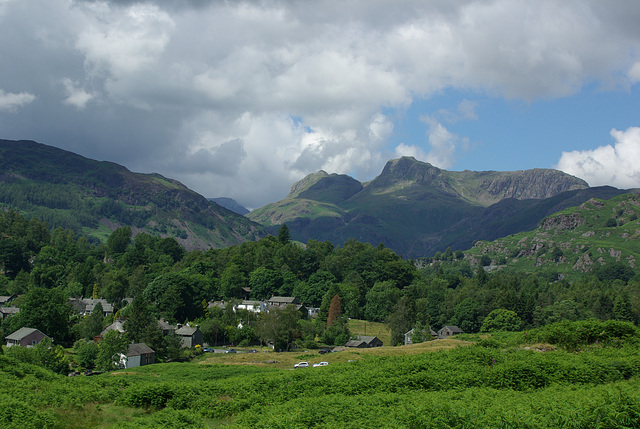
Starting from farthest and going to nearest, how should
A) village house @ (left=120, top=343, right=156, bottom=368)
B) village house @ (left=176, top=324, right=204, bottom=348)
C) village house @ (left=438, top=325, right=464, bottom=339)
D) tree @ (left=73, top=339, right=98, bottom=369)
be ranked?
village house @ (left=438, top=325, right=464, bottom=339)
village house @ (left=176, top=324, right=204, bottom=348)
tree @ (left=73, top=339, right=98, bottom=369)
village house @ (left=120, top=343, right=156, bottom=368)

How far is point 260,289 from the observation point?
139000 mm

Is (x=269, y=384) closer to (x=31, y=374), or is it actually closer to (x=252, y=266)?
(x=31, y=374)

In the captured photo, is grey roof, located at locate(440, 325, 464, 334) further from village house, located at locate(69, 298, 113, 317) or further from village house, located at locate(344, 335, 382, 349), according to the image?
village house, located at locate(69, 298, 113, 317)

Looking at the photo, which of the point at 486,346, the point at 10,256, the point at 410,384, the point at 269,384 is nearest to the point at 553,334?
the point at 486,346

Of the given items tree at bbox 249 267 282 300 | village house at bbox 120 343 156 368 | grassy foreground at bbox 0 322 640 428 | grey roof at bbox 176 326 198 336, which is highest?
tree at bbox 249 267 282 300

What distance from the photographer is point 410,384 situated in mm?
36688

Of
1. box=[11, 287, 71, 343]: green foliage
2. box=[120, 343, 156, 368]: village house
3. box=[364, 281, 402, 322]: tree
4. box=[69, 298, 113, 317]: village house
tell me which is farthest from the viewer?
box=[364, 281, 402, 322]: tree

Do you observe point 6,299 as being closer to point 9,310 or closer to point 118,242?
point 9,310

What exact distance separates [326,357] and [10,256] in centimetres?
13201

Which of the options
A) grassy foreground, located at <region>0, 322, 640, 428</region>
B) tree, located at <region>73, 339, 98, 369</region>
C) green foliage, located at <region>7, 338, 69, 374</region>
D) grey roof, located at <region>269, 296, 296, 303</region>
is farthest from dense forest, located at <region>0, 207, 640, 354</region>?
grassy foreground, located at <region>0, 322, 640, 428</region>

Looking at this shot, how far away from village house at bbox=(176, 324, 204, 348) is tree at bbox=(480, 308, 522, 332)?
2457 inches

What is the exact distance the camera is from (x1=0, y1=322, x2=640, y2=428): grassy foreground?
24141mm

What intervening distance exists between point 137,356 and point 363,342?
4333 cm

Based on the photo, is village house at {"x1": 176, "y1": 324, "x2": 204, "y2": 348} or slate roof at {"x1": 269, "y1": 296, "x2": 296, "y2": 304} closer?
village house at {"x1": 176, "y1": 324, "x2": 204, "y2": 348}
